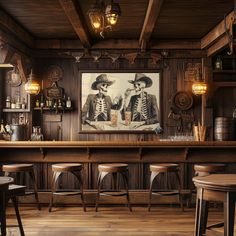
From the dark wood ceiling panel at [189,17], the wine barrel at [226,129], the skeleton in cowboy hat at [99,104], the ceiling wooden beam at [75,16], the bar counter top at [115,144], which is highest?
the dark wood ceiling panel at [189,17]

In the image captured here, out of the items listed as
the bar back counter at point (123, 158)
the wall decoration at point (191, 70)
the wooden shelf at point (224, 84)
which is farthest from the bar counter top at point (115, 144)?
the wall decoration at point (191, 70)

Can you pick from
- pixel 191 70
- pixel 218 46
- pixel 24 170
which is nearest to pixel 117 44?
pixel 191 70

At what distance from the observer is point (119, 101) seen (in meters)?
7.62

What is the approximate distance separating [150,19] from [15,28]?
6.77 feet

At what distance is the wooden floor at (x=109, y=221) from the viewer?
177 inches

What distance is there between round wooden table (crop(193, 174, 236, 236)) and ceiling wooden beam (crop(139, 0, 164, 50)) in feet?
7.53

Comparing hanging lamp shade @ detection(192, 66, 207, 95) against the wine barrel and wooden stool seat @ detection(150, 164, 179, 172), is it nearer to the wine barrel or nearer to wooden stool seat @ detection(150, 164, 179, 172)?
the wine barrel

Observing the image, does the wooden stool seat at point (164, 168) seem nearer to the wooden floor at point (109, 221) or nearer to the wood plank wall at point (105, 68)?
the wooden floor at point (109, 221)

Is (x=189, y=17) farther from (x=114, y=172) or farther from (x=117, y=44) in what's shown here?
(x=114, y=172)

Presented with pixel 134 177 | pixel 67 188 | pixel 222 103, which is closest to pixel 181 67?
pixel 222 103

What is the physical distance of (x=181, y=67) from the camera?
7641 mm

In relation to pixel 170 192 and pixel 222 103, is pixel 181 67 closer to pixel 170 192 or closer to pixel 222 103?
pixel 222 103

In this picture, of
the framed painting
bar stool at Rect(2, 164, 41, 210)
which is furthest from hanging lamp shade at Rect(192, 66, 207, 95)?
bar stool at Rect(2, 164, 41, 210)

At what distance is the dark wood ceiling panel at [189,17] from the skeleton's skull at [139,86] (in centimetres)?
93
